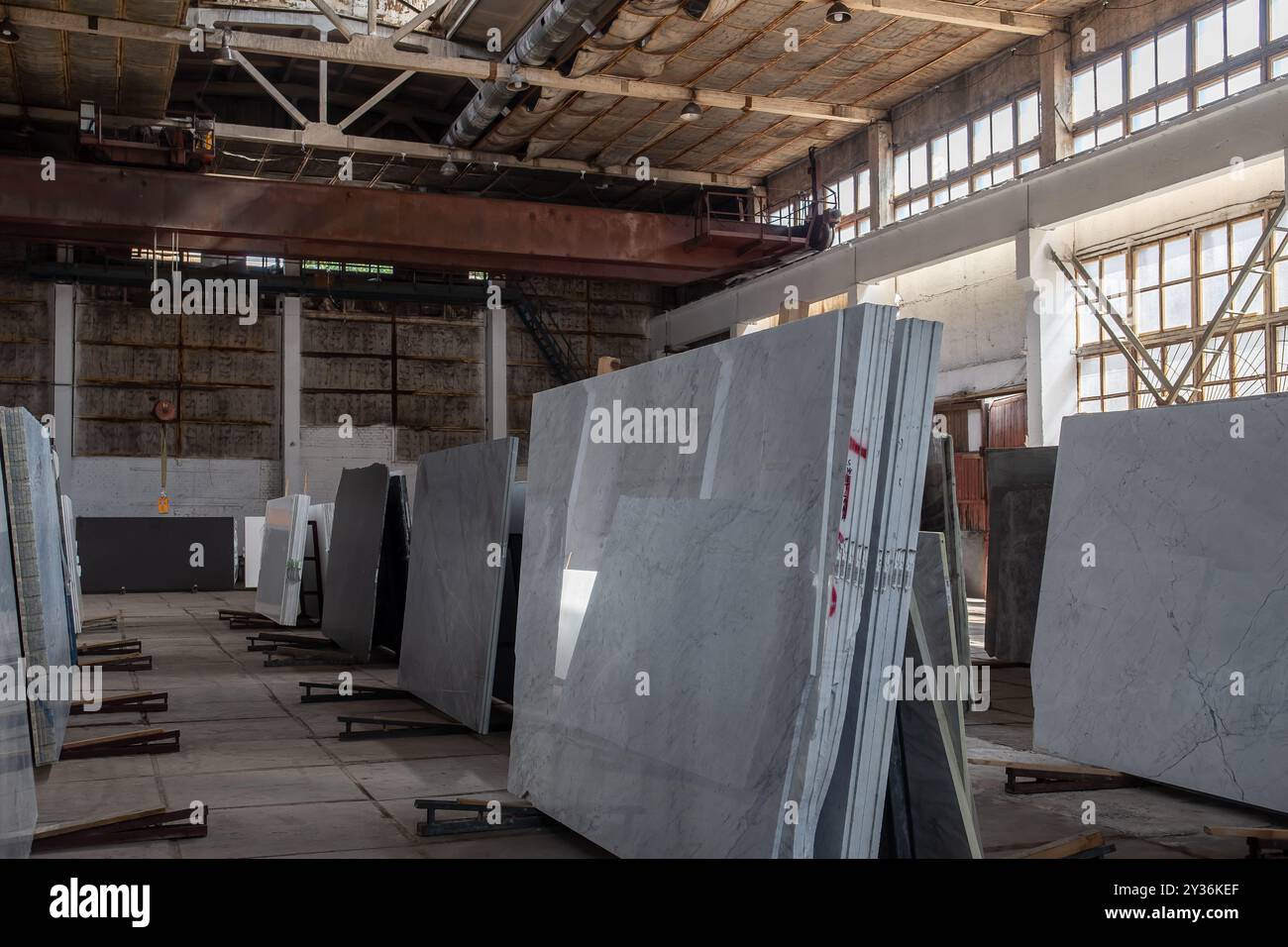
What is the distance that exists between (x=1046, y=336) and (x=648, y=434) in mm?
13925

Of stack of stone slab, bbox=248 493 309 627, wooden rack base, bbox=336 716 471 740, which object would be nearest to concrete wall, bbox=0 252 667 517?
stack of stone slab, bbox=248 493 309 627

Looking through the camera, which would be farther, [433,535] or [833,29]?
[833,29]

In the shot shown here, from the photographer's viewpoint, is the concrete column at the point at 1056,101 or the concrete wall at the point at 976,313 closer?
the concrete column at the point at 1056,101

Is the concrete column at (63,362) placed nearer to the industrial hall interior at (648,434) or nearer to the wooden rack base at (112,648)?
the industrial hall interior at (648,434)

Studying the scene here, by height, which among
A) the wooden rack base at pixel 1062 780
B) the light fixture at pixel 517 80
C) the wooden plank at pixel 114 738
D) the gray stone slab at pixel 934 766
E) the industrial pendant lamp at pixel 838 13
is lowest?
the wooden rack base at pixel 1062 780

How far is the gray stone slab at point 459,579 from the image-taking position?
6438 millimetres

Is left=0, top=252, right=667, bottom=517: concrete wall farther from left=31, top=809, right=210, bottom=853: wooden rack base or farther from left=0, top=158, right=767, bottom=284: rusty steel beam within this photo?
left=31, top=809, right=210, bottom=853: wooden rack base

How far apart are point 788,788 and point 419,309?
24.6 m

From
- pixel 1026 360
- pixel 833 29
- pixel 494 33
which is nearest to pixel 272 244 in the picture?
pixel 494 33

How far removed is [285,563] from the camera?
1263 centimetres

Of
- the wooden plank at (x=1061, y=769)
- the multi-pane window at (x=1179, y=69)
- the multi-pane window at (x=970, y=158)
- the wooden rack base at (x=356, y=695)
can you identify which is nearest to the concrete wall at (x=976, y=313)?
the multi-pane window at (x=970, y=158)

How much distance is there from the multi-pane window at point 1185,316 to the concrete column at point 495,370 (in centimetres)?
1389

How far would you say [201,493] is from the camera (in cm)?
2477
